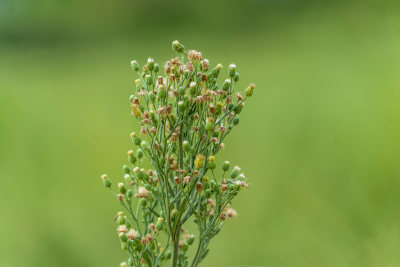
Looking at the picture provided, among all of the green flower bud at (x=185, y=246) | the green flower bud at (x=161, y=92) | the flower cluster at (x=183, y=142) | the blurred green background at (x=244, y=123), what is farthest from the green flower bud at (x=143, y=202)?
the blurred green background at (x=244, y=123)

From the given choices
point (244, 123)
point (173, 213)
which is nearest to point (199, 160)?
point (173, 213)

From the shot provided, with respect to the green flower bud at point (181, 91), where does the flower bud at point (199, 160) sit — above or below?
below

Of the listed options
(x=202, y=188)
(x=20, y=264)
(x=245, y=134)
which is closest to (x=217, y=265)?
(x=245, y=134)

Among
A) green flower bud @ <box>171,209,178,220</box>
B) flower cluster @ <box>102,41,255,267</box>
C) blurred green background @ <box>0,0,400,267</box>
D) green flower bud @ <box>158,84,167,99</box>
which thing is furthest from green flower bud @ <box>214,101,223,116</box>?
blurred green background @ <box>0,0,400,267</box>

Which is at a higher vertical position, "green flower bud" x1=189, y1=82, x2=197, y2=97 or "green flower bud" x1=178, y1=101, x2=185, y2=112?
"green flower bud" x1=189, y1=82, x2=197, y2=97

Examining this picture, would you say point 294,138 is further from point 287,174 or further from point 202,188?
point 202,188

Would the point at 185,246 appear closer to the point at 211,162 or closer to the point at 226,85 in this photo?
the point at 211,162

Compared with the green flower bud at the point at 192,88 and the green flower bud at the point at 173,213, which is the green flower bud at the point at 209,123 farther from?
the green flower bud at the point at 173,213

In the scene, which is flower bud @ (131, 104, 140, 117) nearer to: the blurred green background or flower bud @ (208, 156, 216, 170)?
flower bud @ (208, 156, 216, 170)
